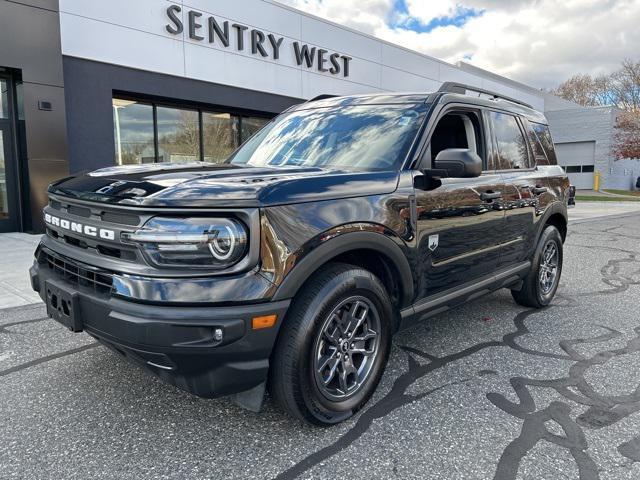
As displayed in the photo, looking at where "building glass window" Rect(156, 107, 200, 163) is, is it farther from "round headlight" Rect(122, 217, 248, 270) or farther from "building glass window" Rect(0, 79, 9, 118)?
"round headlight" Rect(122, 217, 248, 270)

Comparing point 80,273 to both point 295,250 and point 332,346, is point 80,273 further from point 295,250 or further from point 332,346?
point 332,346

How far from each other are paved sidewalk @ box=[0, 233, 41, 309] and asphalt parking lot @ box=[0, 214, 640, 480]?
1.33 metres

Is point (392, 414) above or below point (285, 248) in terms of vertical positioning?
below

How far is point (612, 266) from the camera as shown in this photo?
731cm

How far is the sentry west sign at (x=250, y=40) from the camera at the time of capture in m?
11.6

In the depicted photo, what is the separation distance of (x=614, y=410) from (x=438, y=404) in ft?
3.40

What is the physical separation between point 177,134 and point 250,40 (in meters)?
3.14

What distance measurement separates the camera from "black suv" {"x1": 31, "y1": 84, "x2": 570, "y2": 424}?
2.21m

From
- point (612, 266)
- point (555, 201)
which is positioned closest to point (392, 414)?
point (555, 201)

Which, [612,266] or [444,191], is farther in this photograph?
[612,266]

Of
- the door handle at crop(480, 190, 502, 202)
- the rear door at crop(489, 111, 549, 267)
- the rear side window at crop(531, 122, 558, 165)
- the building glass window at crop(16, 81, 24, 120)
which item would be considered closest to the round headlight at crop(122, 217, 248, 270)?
the door handle at crop(480, 190, 502, 202)

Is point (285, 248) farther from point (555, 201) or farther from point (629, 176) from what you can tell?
point (629, 176)

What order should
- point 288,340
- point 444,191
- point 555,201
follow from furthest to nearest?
point 555,201, point 444,191, point 288,340

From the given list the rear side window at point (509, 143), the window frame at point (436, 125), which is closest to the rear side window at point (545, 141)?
the rear side window at point (509, 143)
